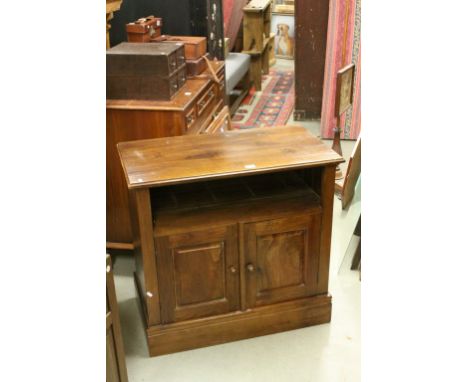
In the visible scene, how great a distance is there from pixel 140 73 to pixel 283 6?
550cm

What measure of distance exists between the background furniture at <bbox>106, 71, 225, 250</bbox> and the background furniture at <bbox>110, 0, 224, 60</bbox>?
22.7 inches

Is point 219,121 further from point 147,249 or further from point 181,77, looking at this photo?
point 147,249

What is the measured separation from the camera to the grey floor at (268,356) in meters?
2.31

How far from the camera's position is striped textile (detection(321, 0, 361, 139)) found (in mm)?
4715

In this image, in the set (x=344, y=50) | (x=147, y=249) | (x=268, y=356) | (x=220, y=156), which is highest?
(x=344, y=50)

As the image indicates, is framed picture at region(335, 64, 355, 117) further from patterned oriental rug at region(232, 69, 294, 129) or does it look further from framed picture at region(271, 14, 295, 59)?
framed picture at region(271, 14, 295, 59)

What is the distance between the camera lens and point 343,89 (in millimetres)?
3664

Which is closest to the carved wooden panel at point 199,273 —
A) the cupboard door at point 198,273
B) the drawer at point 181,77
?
the cupboard door at point 198,273

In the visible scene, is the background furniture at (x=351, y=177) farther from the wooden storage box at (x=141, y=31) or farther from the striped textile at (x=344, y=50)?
the wooden storage box at (x=141, y=31)

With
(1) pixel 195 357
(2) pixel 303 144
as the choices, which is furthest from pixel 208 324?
(2) pixel 303 144

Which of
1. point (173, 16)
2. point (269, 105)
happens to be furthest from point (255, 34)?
point (173, 16)

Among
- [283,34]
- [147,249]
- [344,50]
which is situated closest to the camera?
[147,249]

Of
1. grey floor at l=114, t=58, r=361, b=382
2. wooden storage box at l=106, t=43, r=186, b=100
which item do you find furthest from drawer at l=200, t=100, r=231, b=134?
grey floor at l=114, t=58, r=361, b=382

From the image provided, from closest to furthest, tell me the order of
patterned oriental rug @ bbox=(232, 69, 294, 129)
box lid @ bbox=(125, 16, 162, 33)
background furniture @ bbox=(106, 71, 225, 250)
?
background furniture @ bbox=(106, 71, 225, 250)
box lid @ bbox=(125, 16, 162, 33)
patterned oriental rug @ bbox=(232, 69, 294, 129)
